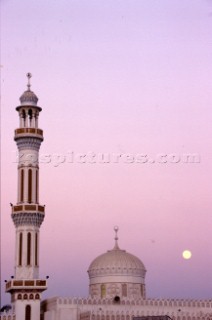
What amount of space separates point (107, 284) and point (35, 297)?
286 inches

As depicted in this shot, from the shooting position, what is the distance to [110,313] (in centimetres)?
4406

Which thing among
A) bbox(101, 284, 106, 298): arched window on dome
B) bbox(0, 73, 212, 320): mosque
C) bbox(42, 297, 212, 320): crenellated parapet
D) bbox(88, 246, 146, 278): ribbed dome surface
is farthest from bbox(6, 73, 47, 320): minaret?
bbox(88, 246, 146, 278): ribbed dome surface

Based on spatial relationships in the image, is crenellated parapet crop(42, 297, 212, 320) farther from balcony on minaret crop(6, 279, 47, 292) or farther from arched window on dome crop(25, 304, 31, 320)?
arched window on dome crop(25, 304, 31, 320)

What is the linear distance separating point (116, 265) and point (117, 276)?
80cm

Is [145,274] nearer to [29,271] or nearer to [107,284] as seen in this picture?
[107,284]

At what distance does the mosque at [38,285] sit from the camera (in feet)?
142

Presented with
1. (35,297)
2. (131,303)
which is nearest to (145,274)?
(131,303)

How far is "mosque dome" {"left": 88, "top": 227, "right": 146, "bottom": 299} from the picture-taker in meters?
48.7

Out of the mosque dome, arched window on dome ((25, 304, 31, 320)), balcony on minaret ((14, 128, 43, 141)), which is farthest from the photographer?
the mosque dome

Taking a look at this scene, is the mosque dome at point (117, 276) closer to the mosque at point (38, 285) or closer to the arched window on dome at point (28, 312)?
the mosque at point (38, 285)

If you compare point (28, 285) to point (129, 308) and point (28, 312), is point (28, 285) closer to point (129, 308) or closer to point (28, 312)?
point (28, 312)

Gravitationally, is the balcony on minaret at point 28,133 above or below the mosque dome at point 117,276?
above

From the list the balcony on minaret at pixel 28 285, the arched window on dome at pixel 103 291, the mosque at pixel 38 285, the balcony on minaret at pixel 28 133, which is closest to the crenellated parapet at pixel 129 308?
the mosque at pixel 38 285

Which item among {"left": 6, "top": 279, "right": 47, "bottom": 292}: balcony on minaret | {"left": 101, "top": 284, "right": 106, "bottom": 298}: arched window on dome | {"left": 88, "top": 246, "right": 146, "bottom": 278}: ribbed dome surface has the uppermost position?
{"left": 88, "top": 246, "right": 146, "bottom": 278}: ribbed dome surface
